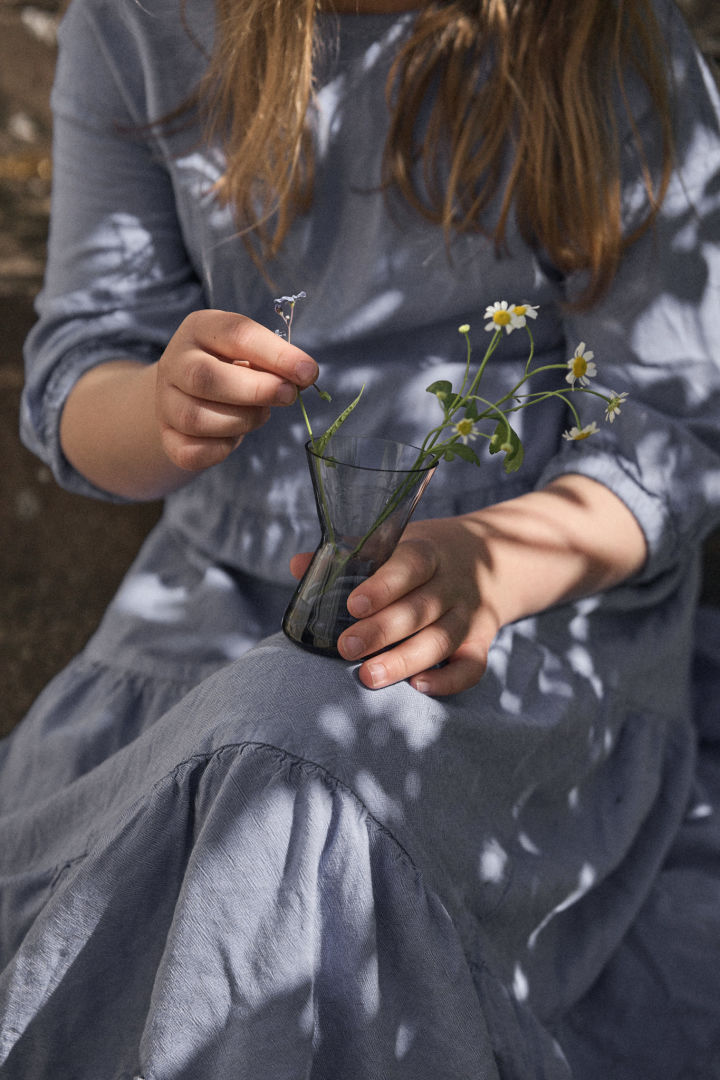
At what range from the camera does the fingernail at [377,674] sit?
89 centimetres

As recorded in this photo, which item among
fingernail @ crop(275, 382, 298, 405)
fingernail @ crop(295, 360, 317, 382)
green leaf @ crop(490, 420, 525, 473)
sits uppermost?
fingernail @ crop(295, 360, 317, 382)

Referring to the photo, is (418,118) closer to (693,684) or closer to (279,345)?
(279,345)

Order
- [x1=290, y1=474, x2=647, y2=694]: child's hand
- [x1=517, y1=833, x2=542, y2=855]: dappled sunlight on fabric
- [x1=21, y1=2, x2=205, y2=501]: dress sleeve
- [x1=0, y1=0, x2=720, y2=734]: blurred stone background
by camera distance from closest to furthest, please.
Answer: [x1=290, y1=474, x2=647, y2=694]: child's hand → [x1=517, y1=833, x2=542, y2=855]: dappled sunlight on fabric → [x1=21, y1=2, x2=205, y2=501]: dress sleeve → [x1=0, y1=0, x2=720, y2=734]: blurred stone background

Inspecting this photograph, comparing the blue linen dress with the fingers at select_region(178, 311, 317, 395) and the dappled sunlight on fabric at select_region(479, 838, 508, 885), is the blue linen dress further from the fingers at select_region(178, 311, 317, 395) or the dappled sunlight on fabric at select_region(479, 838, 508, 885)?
the fingers at select_region(178, 311, 317, 395)

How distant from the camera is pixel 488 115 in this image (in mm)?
1256

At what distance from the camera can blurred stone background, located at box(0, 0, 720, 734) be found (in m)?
1.98

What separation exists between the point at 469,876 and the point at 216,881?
26 centimetres

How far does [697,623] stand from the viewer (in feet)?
5.58

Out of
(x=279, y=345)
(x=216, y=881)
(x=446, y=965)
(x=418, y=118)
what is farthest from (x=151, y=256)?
(x=446, y=965)

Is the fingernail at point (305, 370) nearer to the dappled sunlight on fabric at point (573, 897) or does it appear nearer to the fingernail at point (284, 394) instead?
the fingernail at point (284, 394)

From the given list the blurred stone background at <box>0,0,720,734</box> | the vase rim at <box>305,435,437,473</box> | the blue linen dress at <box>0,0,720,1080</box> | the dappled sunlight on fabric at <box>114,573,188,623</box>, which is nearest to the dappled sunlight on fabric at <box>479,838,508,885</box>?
the blue linen dress at <box>0,0,720,1080</box>

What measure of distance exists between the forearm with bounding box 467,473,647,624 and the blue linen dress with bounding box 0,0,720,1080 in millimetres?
41

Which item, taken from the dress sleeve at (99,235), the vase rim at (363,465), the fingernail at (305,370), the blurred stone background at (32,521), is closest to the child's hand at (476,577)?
the vase rim at (363,465)

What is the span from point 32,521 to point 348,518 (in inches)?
53.5
